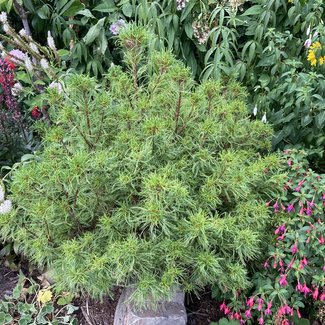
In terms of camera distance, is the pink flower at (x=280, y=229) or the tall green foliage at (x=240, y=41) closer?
the pink flower at (x=280, y=229)

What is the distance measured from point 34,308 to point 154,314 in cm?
66

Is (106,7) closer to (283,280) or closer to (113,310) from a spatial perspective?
(113,310)

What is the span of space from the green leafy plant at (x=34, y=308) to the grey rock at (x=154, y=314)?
1.11 feet

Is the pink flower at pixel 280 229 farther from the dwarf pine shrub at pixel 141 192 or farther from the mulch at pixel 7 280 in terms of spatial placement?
the mulch at pixel 7 280

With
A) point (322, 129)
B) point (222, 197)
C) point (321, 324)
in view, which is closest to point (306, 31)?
point (322, 129)

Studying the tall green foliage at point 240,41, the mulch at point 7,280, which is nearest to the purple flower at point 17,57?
the tall green foliage at point 240,41

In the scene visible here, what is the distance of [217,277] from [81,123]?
782 mm

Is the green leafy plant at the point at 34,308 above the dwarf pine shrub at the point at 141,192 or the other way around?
the other way around

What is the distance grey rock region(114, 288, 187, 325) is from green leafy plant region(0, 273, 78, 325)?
34 cm

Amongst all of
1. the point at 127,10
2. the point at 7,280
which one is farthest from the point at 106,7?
the point at 7,280

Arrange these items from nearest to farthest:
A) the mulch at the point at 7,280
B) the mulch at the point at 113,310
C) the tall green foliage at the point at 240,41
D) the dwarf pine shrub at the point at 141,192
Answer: the dwarf pine shrub at the point at 141,192
the mulch at the point at 113,310
the tall green foliage at the point at 240,41
the mulch at the point at 7,280

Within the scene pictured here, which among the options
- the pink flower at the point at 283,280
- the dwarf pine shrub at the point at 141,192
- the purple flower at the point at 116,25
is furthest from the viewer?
the purple flower at the point at 116,25

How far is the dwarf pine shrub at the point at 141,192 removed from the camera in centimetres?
161

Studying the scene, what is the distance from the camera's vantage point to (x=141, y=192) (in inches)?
63.2
